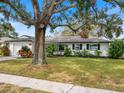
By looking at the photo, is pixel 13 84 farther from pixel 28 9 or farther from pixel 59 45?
pixel 59 45

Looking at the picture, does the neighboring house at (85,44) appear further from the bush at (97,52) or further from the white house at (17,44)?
the white house at (17,44)

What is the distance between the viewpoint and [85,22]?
17.8m

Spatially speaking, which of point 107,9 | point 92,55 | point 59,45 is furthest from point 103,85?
point 59,45

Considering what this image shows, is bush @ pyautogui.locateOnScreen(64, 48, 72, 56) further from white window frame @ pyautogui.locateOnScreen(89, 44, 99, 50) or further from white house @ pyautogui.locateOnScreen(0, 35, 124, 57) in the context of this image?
white window frame @ pyautogui.locateOnScreen(89, 44, 99, 50)

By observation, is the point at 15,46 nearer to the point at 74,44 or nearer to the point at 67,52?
the point at 67,52

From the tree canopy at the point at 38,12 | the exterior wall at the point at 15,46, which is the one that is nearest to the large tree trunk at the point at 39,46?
the tree canopy at the point at 38,12

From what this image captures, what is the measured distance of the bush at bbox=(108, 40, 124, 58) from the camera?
2744 cm

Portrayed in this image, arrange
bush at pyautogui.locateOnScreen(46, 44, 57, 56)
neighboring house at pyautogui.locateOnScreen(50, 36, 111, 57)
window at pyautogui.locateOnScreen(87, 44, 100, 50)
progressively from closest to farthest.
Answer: neighboring house at pyautogui.locateOnScreen(50, 36, 111, 57) < window at pyautogui.locateOnScreen(87, 44, 100, 50) < bush at pyautogui.locateOnScreen(46, 44, 57, 56)

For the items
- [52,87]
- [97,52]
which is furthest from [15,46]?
[52,87]

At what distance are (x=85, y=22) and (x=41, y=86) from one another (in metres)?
10.1

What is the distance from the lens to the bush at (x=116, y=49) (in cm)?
2744

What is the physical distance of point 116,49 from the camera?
27.5 meters

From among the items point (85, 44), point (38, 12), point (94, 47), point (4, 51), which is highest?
point (38, 12)

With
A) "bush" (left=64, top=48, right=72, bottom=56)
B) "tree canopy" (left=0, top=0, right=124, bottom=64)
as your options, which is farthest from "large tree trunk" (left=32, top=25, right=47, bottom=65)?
"bush" (left=64, top=48, right=72, bottom=56)
